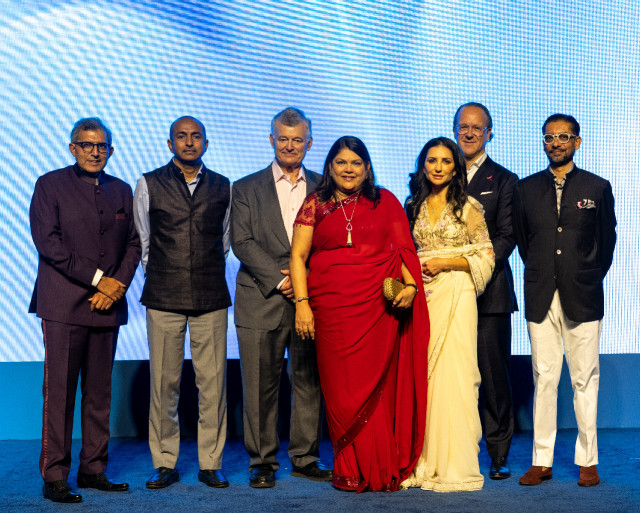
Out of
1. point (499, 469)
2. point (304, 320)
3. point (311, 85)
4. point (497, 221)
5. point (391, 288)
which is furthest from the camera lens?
point (311, 85)

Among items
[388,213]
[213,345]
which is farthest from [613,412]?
[213,345]

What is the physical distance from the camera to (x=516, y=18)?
4629 millimetres

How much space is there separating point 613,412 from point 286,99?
2736 millimetres

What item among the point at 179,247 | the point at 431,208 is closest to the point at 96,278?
the point at 179,247

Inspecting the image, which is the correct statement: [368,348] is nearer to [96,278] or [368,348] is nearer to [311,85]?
[96,278]

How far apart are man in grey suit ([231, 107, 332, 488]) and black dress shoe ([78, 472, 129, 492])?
578 millimetres

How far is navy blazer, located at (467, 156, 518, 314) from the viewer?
3598 mm

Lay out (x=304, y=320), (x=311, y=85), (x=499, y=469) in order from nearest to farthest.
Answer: (x=304, y=320), (x=499, y=469), (x=311, y=85)

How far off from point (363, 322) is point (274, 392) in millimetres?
602

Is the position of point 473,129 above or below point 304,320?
above

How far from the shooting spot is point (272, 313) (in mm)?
3520

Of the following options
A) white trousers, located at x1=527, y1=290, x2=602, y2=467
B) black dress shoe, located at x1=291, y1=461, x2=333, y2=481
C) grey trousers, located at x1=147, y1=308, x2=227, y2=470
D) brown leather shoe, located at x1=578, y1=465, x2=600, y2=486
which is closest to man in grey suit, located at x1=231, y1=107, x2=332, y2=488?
black dress shoe, located at x1=291, y1=461, x2=333, y2=481

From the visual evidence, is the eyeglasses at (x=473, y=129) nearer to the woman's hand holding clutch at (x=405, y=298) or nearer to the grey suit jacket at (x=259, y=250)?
the grey suit jacket at (x=259, y=250)

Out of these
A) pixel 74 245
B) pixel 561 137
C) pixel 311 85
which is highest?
pixel 311 85
